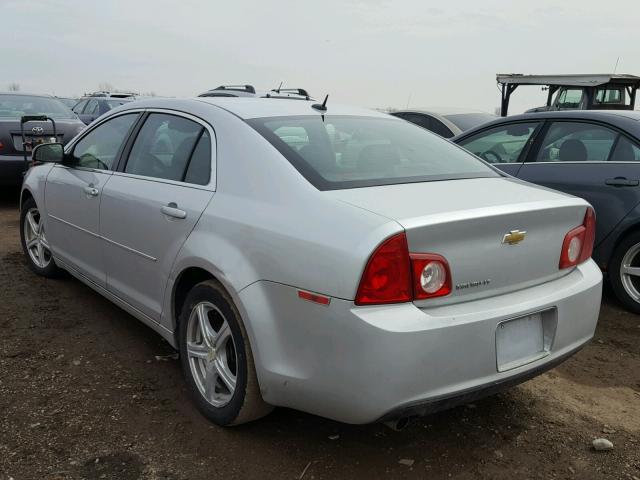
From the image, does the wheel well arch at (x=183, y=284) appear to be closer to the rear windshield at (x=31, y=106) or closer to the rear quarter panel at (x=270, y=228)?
the rear quarter panel at (x=270, y=228)

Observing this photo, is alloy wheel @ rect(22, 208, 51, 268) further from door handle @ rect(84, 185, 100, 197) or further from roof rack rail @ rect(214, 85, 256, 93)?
roof rack rail @ rect(214, 85, 256, 93)

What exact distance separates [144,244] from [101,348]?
3.00 feet

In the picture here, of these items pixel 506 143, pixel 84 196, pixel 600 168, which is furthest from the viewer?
pixel 506 143

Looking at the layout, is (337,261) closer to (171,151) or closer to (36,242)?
(171,151)

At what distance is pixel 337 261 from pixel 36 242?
148 inches

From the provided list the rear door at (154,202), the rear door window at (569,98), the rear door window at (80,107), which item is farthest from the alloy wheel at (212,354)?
the rear door window at (80,107)

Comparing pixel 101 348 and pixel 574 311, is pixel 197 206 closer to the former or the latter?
pixel 101 348

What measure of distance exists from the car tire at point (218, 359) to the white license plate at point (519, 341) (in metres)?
1.02

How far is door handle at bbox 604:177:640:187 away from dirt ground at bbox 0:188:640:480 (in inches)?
51.5

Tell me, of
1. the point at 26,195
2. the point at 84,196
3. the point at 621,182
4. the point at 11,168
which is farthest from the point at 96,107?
the point at 621,182

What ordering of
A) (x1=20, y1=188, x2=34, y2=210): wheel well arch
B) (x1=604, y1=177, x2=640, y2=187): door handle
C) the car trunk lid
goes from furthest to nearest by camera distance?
1. (x1=20, y1=188, x2=34, y2=210): wheel well arch
2. (x1=604, y1=177, x2=640, y2=187): door handle
3. the car trunk lid

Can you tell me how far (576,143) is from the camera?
496 cm

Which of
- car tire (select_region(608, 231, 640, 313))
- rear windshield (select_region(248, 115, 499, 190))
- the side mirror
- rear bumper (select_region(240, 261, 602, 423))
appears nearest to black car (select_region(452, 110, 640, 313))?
car tire (select_region(608, 231, 640, 313))

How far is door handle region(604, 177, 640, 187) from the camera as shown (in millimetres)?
4449
